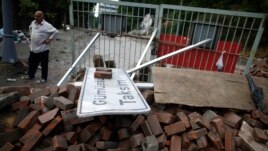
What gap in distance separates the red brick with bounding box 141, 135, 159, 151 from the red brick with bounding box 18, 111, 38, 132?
1.20 m

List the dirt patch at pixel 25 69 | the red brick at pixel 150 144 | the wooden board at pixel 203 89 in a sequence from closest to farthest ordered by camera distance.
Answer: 1. the red brick at pixel 150 144
2. the wooden board at pixel 203 89
3. the dirt patch at pixel 25 69

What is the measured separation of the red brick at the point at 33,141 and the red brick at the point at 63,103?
346mm

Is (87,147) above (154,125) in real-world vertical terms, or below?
below

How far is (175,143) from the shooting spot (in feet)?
7.67

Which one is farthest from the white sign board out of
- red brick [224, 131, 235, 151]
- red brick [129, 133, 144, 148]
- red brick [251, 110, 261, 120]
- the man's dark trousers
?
the man's dark trousers

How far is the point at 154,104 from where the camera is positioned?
9.18 feet

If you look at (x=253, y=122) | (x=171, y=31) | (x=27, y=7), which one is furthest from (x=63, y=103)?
(x=27, y=7)

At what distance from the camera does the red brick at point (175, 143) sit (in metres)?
2.31

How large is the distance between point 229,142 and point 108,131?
132 cm

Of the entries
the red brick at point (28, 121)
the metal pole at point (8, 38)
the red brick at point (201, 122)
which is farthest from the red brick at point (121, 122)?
the metal pole at point (8, 38)

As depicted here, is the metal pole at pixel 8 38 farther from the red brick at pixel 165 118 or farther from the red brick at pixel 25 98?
the red brick at pixel 165 118

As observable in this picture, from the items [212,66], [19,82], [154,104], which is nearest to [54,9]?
[19,82]

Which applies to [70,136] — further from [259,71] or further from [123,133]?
[259,71]

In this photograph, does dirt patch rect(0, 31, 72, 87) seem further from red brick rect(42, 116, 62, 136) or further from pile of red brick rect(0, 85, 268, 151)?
red brick rect(42, 116, 62, 136)
